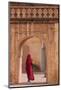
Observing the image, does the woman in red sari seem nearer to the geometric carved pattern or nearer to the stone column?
the stone column

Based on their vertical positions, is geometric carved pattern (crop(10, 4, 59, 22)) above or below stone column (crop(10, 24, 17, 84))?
above

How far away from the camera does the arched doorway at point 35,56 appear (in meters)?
1.75

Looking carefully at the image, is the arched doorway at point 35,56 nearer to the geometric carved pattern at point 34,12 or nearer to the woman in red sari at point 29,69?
the woman in red sari at point 29,69

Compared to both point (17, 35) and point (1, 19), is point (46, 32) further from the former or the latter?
point (1, 19)

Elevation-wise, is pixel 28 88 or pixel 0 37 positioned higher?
pixel 0 37

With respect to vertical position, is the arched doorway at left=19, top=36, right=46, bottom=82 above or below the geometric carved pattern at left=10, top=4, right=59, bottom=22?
below

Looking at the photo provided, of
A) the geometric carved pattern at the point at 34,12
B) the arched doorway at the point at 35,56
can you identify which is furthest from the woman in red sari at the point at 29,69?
the geometric carved pattern at the point at 34,12

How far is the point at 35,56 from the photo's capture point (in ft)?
5.81

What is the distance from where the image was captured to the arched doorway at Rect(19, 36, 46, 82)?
1.75m

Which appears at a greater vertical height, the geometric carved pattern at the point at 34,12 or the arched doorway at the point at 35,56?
the geometric carved pattern at the point at 34,12

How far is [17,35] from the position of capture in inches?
68.5

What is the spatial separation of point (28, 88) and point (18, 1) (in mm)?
633

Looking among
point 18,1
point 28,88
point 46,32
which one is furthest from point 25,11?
point 28,88

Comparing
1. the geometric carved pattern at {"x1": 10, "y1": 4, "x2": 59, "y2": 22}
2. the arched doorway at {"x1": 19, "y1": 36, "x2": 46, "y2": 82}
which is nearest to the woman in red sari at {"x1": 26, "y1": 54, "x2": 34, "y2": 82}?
the arched doorway at {"x1": 19, "y1": 36, "x2": 46, "y2": 82}
